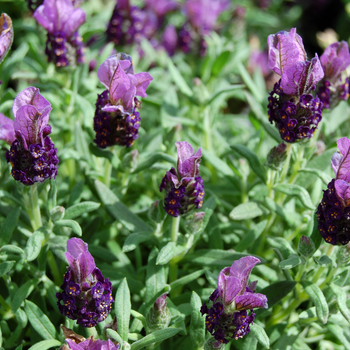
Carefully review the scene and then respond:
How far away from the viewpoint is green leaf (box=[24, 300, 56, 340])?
1837 millimetres

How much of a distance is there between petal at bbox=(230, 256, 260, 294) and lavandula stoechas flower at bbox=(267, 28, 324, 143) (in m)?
0.61

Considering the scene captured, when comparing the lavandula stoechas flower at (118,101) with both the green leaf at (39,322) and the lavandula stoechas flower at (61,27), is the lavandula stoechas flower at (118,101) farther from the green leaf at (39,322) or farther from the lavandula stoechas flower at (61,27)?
the green leaf at (39,322)

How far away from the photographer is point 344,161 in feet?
5.39

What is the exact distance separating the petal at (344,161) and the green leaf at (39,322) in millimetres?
1377

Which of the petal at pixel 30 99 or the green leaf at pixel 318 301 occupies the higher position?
the petal at pixel 30 99

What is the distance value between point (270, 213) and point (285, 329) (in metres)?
0.60

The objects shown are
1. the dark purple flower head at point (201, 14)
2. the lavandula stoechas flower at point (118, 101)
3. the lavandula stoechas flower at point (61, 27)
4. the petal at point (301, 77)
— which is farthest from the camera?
the dark purple flower head at point (201, 14)

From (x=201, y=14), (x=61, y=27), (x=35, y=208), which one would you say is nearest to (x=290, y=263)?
(x=35, y=208)

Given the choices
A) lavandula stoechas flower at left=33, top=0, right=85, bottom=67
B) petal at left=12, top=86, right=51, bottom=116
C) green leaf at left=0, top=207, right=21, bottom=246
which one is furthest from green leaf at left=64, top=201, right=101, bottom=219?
lavandula stoechas flower at left=33, top=0, right=85, bottom=67

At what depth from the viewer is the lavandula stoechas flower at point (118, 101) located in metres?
1.81

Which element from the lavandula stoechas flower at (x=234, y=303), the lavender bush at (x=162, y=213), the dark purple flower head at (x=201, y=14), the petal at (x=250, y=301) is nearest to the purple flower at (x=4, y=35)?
the lavender bush at (x=162, y=213)

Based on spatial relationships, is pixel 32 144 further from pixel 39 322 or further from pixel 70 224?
pixel 39 322

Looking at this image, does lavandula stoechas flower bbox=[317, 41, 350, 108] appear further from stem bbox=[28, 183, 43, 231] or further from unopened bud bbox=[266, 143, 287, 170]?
stem bbox=[28, 183, 43, 231]

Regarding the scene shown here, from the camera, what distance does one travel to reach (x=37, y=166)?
1.68 m
